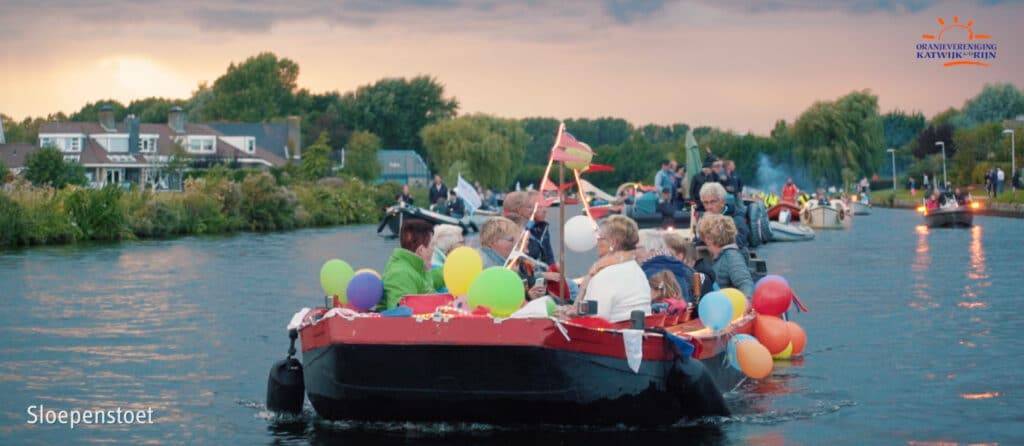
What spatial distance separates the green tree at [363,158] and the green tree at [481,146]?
3.93 meters

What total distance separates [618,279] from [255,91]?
133202 millimetres

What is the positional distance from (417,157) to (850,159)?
154 ft

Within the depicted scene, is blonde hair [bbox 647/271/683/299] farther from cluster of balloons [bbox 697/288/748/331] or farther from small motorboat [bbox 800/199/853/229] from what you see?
small motorboat [bbox 800/199/853/229]

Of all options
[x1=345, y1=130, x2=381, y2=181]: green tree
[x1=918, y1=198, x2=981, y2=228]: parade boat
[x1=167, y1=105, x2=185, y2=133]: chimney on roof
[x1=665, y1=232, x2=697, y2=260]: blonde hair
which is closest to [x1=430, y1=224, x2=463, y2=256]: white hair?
[x1=665, y1=232, x2=697, y2=260]: blonde hair

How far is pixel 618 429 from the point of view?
39.7 feet

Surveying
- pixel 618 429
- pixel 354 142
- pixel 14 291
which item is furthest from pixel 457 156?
pixel 618 429

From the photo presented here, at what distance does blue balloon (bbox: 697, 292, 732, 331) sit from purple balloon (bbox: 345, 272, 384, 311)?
9.19 ft

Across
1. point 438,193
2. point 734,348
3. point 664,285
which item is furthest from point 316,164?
point 664,285

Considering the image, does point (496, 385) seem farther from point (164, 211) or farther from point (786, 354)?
point (164, 211)

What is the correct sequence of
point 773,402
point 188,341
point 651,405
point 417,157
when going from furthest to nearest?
1. point 417,157
2. point 188,341
3. point 773,402
4. point 651,405

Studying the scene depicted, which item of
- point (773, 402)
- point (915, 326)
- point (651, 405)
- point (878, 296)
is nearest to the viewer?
point (651, 405)

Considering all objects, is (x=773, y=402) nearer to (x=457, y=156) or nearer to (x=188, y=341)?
(x=188, y=341)

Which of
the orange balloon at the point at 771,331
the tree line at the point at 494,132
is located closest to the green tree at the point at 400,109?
the tree line at the point at 494,132

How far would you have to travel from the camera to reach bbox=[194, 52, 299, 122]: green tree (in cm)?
14188
